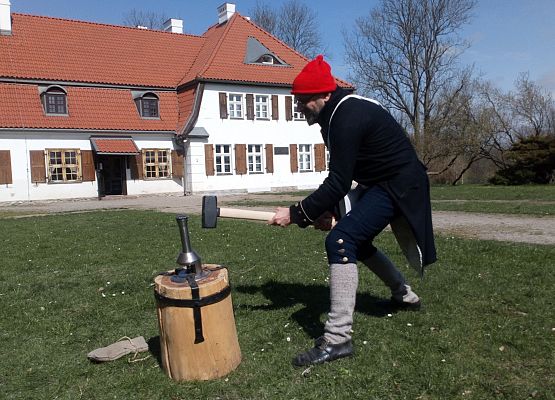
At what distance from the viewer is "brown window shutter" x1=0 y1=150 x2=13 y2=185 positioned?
77.8 ft

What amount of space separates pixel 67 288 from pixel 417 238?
3894 mm

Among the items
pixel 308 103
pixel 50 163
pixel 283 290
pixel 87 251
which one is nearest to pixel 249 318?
pixel 283 290

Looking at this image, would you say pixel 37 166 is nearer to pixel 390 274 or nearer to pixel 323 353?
pixel 390 274

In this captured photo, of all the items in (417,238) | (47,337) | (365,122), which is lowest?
(47,337)

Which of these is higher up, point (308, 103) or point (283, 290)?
point (308, 103)

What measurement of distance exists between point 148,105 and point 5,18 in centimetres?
776

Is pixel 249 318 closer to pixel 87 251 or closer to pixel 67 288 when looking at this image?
pixel 67 288

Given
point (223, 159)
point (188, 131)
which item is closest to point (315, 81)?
point (188, 131)

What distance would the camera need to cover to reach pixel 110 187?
2702 cm

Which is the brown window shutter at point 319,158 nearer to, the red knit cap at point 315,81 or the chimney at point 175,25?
the chimney at point 175,25

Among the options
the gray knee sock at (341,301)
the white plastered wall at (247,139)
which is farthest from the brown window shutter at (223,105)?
the gray knee sock at (341,301)

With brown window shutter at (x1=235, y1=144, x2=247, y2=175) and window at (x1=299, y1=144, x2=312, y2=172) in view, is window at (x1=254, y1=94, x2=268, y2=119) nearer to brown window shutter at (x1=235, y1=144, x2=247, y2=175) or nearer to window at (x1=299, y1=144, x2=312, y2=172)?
brown window shutter at (x1=235, y1=144, x2=247, y2=175)

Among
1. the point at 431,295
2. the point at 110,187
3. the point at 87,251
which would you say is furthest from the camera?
the point at 110,187

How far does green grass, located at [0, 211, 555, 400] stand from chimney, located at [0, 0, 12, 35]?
22905mm
